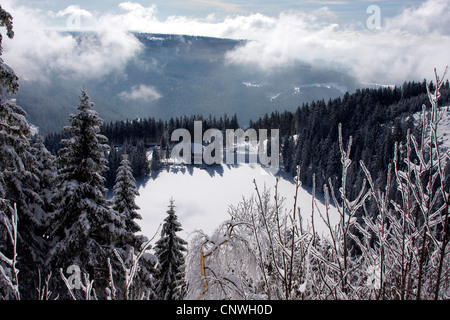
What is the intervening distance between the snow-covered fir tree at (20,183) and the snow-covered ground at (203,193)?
34.2 metres

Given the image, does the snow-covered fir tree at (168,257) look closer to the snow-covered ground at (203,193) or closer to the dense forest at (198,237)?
the dense forest at (198,237)

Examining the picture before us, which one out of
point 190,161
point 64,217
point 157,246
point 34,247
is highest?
point 64,217

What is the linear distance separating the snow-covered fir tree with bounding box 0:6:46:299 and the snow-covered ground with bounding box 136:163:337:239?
34151 mm

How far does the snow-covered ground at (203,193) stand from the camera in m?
49.4

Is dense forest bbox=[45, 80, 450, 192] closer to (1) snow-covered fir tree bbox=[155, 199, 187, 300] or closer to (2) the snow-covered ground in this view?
(2) the snow-covered ground

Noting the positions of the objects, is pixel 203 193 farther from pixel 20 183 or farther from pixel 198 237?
pixel 198 237

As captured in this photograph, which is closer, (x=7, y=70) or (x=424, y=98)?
(x=7, y=70)

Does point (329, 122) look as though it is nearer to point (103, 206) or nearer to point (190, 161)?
point (190, 161)

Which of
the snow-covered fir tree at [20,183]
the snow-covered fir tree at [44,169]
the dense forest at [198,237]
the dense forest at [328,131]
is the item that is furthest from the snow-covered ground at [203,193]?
the snow-covered fir tree at [20,183]

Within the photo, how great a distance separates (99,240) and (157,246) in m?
5.10

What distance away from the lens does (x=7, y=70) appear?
5.78 m
